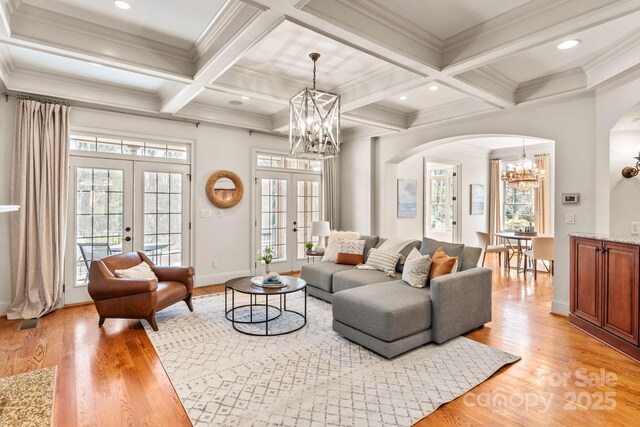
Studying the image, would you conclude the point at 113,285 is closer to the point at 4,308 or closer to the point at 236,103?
the point at 4,308

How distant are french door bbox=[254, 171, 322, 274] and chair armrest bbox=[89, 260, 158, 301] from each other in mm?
2563

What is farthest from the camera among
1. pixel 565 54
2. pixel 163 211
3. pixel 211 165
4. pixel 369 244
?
pixel 211 165

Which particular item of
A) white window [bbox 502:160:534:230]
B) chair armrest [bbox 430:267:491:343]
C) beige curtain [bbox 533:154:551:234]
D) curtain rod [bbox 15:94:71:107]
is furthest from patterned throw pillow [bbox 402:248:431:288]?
beige curtain [bbox 533:154:551:234]

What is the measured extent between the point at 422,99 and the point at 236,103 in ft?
8.92

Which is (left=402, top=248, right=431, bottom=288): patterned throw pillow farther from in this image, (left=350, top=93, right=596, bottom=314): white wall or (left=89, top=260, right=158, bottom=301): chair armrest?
(left=89, top=260, right=158, bottom=301): chair armrest

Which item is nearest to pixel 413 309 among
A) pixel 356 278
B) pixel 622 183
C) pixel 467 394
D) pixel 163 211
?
pixel 467 394

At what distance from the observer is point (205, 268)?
5.52 m

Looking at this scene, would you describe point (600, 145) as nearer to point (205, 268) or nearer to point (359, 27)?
point (359, 27)

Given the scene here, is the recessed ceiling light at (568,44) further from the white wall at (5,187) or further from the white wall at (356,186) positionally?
the white wall at (5,187)

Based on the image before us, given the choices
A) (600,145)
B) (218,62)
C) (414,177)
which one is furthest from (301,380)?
(414,177)

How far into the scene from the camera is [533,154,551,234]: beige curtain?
7.93 meters

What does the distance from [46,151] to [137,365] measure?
3.01 metres

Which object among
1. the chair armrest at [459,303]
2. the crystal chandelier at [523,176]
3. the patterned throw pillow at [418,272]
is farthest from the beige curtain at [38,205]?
the crystal chandelier at [523,176]

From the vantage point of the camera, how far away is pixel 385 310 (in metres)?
2.89
